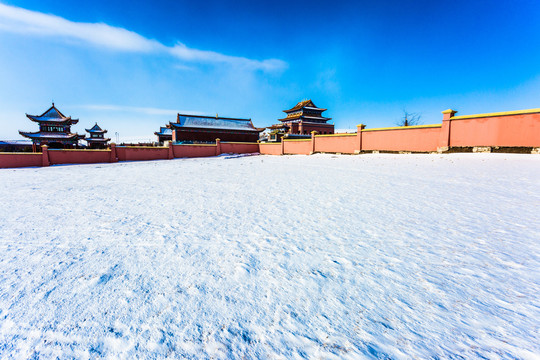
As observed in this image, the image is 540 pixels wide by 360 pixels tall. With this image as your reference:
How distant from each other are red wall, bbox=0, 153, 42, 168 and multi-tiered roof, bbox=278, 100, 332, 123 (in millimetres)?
32454

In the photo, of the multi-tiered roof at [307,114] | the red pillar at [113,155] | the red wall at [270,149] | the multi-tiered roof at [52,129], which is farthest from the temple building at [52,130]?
the multi-tiered roof at [307,114]

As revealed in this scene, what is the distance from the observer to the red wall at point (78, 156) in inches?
602

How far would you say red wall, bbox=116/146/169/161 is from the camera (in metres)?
18.0

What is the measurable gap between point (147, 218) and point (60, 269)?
4.67 feet

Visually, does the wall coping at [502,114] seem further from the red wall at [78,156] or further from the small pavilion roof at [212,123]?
the red wall at [78,156]

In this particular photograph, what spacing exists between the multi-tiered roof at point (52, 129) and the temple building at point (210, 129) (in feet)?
44.6

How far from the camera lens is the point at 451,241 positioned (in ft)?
8.10

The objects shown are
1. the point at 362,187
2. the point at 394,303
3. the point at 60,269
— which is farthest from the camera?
the point at 362,187

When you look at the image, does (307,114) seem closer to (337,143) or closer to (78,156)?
(337,143)

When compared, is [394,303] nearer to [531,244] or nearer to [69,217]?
[531,244]

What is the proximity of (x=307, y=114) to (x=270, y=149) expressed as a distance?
17.9 meters

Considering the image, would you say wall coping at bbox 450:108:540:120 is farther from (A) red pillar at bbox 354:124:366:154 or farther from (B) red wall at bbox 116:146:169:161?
(B) red wall at bbox 116:146:169:161

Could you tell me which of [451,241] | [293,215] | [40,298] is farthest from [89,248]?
[451,241]

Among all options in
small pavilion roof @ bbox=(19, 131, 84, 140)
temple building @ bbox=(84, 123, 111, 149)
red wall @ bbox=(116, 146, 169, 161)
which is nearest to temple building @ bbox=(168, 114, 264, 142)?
red wall @ bbox=(116, 146, 169, 161)
